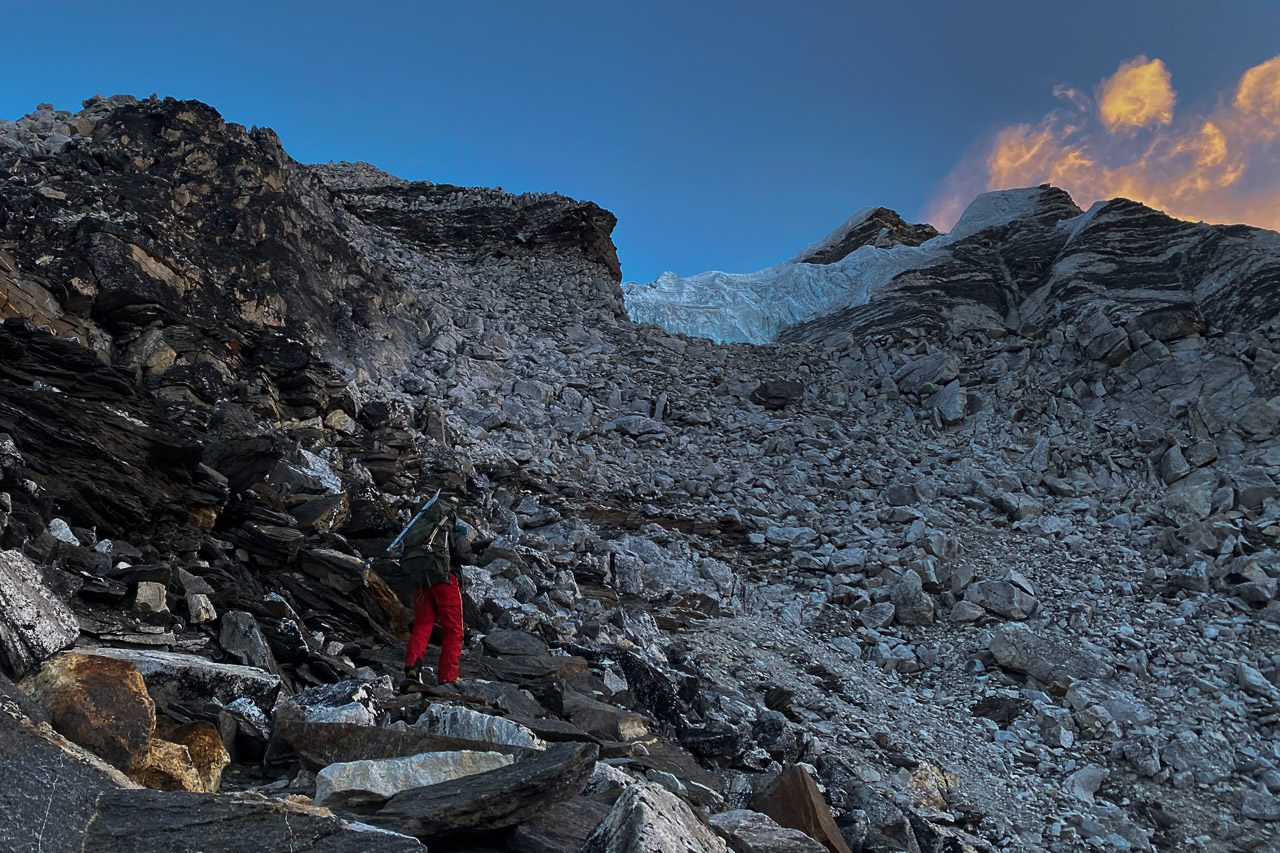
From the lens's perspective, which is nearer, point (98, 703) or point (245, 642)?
point (98, 703)

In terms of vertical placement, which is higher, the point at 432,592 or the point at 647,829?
the point at 432,592

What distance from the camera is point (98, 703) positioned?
3346 mm

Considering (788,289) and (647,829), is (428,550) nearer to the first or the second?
(647,829)

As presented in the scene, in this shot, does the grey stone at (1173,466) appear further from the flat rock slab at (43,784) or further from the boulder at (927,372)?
the flat rock slab at (43,784)

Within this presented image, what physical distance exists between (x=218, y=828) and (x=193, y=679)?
200 cm

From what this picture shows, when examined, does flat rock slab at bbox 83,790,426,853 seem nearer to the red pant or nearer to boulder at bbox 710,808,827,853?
boulder at bbox 710,808,827,853

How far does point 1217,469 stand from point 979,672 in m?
7.60

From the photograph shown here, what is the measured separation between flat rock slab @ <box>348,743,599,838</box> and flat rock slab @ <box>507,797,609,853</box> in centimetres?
5

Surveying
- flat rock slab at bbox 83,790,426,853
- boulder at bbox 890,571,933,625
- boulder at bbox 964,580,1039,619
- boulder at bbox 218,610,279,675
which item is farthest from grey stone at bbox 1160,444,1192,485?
flat rock slab at bbox 83,790,426,853

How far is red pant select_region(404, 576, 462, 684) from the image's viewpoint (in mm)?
6117

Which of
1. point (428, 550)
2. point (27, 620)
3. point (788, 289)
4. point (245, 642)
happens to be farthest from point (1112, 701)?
point (788, 289)

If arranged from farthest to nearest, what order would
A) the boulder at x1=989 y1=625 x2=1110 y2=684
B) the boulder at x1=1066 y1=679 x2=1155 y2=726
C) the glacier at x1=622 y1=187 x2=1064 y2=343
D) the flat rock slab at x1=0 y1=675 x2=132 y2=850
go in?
the glacier at x1=622 y1=187 x2=1064 y2=343
the boulder at x1=989 y1=625 x2=1110 y2=684
the boulder at x1=1066 y1=679 x2=1155 y2=726
the flat rock slab at x1=0 y1=675 x2=132 y2=850

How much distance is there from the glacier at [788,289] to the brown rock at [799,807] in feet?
71.4

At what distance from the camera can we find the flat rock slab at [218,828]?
8.36 feet
